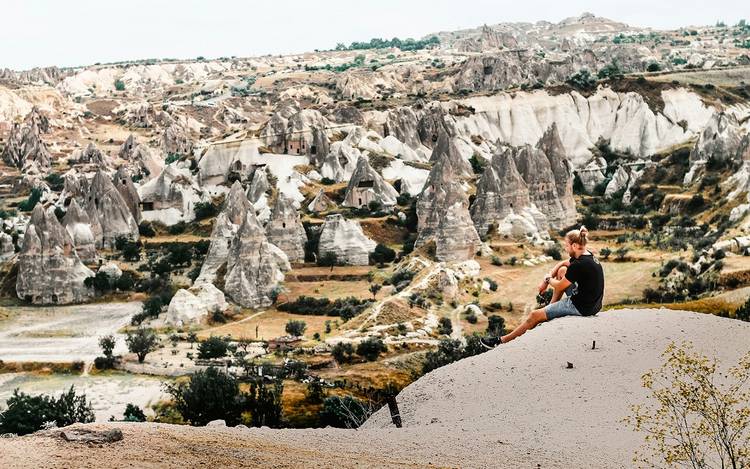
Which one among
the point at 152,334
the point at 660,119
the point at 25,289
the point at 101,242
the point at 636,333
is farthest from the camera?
the point at 660,119

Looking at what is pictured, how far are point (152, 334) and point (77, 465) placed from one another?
30.8 metres

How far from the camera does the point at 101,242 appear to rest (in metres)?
61.7

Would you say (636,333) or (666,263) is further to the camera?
(666,263)

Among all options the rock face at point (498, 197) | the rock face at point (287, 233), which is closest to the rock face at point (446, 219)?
the rock face at point (498, 197)

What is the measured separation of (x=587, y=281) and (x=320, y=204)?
4959 centimetres

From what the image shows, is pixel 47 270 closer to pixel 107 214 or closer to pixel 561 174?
pixel 107 214

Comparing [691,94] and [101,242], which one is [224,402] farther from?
[691,94]

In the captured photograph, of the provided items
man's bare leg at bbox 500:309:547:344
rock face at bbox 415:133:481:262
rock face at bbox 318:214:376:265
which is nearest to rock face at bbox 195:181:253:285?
rock face at bbox 318:214:376:265

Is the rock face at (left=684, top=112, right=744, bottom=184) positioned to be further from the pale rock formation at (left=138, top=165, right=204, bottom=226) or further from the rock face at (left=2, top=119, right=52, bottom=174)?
the rock face at (left=2, top=119, right=52, bottom=174)

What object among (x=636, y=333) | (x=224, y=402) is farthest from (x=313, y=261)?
(x=636, y=333)

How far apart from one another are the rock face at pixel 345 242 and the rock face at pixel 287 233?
4.30 ft

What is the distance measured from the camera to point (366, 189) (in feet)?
212

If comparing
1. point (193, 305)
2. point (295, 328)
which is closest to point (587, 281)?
point (295, 328)

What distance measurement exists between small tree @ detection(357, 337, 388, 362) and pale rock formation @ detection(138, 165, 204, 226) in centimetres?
3571
